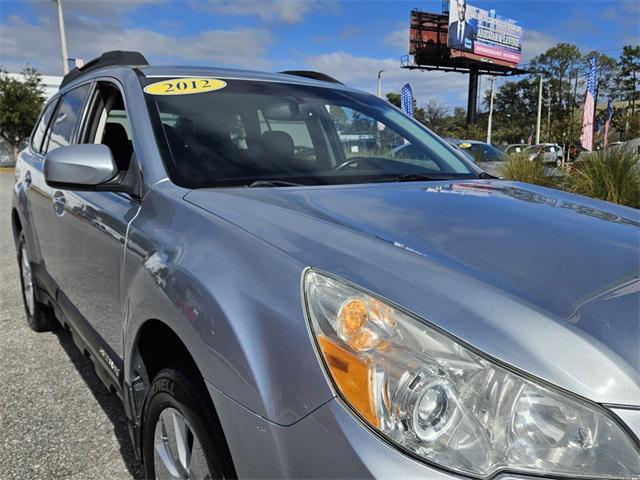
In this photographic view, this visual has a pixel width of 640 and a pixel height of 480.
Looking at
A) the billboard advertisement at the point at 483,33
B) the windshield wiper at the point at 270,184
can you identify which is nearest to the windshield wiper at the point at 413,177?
the windshield wiper at the point at 270,184

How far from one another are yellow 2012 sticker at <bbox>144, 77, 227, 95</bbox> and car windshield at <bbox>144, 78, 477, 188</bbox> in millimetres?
32

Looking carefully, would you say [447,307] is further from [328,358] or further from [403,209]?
[403,209]

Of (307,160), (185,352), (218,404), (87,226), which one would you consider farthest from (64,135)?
(218,404)

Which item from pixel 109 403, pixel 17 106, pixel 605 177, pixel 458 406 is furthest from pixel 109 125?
pixel 17 106

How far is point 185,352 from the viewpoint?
1588 mm

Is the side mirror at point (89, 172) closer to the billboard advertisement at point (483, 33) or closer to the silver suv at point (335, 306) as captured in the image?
the silver suv at point (335, 306)

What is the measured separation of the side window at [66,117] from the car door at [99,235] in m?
0.28

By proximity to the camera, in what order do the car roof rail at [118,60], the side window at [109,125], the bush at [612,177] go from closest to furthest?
the side window at [109,125] < the car roof rail at [118,60] < the bush at [612,177]

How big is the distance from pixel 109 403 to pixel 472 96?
171 feet

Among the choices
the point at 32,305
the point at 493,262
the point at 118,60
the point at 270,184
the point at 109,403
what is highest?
the point at 118,60

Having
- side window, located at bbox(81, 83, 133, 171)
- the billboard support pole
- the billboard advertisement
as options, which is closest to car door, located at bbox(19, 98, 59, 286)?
side window, located at bbox(81, 83, 133, 171)

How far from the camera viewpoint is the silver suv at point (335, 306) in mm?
1020

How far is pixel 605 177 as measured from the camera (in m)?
6.09

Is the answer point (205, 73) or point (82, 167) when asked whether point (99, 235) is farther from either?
point (205, 73)
